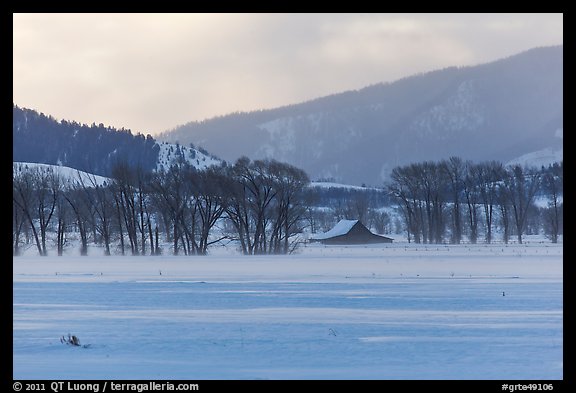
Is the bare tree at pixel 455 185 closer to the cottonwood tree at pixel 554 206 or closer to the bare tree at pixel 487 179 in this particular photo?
the bare tree at pixel 487 179

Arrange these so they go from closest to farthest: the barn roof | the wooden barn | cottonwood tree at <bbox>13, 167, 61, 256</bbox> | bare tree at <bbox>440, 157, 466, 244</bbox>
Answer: cottonwood tree at <bbox>13, 167, 61, 256</bbox> < bare tree at <bbox>440, 157, 466, 244</bbox> < the wooden barn < the barn roof

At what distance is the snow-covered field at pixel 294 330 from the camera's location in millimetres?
11609

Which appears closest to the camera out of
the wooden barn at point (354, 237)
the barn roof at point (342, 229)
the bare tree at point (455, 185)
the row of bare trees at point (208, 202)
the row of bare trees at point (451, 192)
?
the row of bare trees at point (208, 202)

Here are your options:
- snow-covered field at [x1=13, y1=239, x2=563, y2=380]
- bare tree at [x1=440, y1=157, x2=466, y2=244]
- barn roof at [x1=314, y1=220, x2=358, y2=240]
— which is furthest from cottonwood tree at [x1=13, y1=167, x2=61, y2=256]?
snow-covered field at [x1=13, y1=239, x2=563, y2=380]

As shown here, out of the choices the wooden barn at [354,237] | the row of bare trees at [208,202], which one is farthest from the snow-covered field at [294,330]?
the wooden barn at [354,237]

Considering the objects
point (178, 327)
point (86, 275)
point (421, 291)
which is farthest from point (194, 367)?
point (86, 275)

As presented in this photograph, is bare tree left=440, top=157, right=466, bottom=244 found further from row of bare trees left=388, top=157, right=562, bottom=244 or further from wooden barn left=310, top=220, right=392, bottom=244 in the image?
wooden barn left=310, top=220, right=392, bottom=244

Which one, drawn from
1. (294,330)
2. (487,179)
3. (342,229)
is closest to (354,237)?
(342,229)

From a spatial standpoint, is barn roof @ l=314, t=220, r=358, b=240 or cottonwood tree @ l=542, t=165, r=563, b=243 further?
barn roof @ l=314, t=220, r=358, b=240

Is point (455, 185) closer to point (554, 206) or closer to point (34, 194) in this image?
point (554, 206)

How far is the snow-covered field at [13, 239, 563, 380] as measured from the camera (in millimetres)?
11609

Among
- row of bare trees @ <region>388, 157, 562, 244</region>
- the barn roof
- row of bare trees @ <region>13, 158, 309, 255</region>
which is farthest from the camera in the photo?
the barn roof

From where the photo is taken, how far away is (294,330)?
15484 mm
